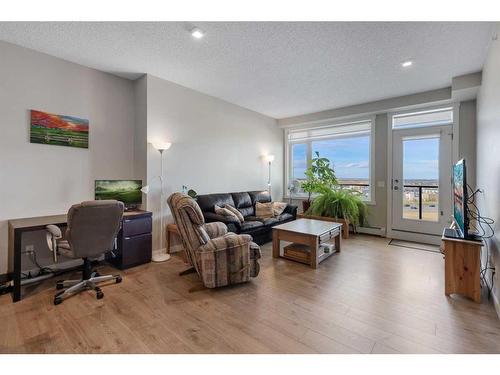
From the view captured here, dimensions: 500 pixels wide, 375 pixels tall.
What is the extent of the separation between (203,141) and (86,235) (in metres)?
2.50

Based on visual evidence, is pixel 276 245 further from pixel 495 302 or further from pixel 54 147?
pixel 54 147

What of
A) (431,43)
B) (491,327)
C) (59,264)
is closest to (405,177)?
(431,43)

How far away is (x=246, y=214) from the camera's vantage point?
4.56 meters

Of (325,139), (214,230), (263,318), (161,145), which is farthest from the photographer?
(325,139)

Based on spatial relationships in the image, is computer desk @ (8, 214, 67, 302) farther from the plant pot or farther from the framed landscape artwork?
the plant pot

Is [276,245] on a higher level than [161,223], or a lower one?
lower

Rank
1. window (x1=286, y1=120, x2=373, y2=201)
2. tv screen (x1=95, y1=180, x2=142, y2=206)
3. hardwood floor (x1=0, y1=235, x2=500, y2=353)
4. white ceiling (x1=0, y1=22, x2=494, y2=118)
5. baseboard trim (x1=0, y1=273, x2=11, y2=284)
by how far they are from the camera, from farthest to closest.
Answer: window (x1=286, y1=120, x2=373, y2=201) → tv screen (x1=95, y1=180, x2=142, y2=206) → baseboard trim (x1=0, y1=273, x2=11, y2=284) → white ceiling (x1=0, y1=22, x2=494, y2=118) → hardwood floor (x1=0, y1=235, x2=500, y2=353)

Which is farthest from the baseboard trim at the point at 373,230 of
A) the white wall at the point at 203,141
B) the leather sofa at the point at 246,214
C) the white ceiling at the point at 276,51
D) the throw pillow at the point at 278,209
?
the white ceiling at the point at 276,51

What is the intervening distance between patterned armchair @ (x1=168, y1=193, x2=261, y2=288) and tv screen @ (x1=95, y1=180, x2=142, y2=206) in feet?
4.01

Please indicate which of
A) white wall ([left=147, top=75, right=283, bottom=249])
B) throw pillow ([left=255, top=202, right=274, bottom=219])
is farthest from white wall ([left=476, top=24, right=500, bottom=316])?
white wall ([left=147, top=75, right=283, bottom=249])

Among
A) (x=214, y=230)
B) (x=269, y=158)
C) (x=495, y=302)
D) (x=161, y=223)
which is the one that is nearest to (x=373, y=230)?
(x=269, y=158)

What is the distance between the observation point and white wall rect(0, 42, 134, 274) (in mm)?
2688

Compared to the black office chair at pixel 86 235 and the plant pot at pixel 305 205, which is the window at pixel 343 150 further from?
the black office chair at pixel 86 235
